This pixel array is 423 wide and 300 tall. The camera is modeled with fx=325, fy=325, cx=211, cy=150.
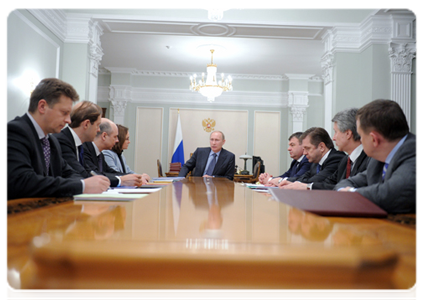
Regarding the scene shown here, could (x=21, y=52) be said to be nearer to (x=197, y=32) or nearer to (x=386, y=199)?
(x=197, y=32)

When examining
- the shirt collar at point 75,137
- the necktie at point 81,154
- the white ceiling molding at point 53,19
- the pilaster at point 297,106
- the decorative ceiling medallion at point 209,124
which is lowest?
the necktie at point 81,154

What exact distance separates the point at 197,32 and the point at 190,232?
5333mm

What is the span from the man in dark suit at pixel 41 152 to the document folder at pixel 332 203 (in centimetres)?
81

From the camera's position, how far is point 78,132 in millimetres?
2432

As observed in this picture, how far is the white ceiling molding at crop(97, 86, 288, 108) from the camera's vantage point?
9.00 meters

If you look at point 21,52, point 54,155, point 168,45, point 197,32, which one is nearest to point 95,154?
point 54,155

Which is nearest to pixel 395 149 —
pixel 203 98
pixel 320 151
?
pixel 320 151

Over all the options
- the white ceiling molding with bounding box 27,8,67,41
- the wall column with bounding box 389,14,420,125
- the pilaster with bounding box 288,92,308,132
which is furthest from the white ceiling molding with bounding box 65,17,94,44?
the pilaster with bounding box 288,92,308,132

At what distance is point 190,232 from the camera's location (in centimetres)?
50

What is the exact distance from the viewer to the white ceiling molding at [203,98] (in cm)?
900

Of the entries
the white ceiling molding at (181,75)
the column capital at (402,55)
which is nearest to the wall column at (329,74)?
the column capital at (402,55)

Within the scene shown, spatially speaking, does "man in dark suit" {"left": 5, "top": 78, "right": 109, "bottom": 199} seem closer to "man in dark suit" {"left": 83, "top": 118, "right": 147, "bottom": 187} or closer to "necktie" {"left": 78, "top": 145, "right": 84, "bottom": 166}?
"necktie" {"left": 78, "top": 145, "right": 84, "bottom": 166}

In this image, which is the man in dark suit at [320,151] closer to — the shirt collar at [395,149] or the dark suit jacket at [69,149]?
the shirt collar at [395,149]

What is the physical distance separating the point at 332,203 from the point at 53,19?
4.80m
